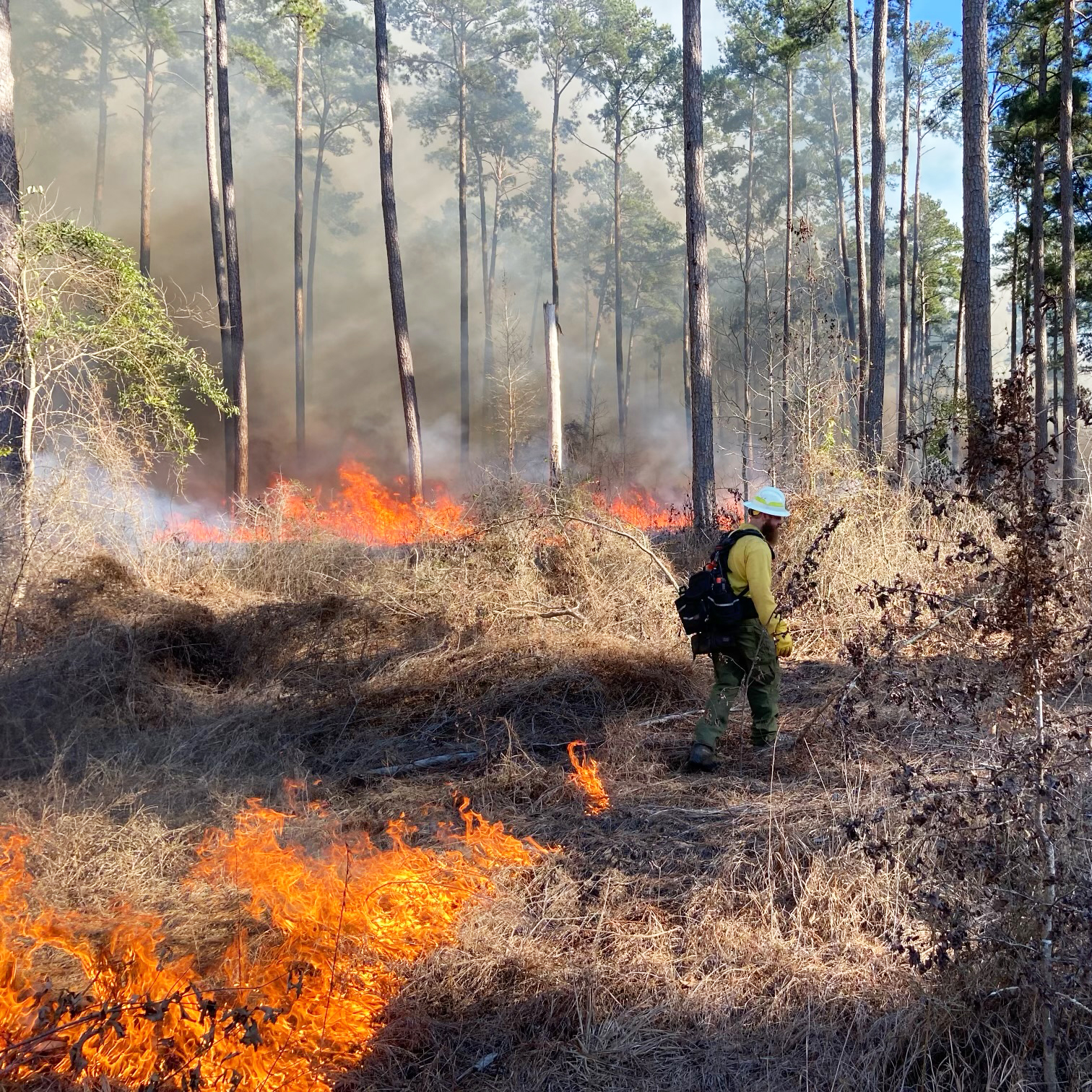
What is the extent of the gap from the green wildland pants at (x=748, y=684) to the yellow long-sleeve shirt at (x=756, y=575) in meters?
0.10

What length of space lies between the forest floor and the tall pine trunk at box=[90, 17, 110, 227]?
92.8 feet

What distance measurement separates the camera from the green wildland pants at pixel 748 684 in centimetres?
610

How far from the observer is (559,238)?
46.5 meters

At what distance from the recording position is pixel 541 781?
19.5 ft

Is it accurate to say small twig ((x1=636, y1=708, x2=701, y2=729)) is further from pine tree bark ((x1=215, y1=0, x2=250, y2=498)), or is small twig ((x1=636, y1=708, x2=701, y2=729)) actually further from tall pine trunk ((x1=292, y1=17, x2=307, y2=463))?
tall pine trunk ((x1=292, y1=17, x2=307, y2=463))

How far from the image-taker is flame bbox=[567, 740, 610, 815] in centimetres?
538

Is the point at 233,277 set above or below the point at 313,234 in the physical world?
below

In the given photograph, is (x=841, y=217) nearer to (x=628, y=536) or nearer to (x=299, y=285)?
(x=299, y=285)

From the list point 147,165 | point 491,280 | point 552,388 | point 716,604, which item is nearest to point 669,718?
point 716,604

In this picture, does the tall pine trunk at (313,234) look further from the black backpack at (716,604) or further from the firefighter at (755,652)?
the firefighter at (755,652)

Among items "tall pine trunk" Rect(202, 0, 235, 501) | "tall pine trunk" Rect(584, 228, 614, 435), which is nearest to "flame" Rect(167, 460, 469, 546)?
"tall pine trunk" Rect(202, 0, 235, 501)

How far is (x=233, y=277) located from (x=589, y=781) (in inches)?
630

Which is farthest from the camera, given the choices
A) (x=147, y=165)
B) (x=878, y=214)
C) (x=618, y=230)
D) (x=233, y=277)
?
(x=618, y=230)

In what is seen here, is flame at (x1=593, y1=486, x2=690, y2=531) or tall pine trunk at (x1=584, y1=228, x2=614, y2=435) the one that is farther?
tall pine trunk at (x1=584, y1=228, x2=614, y2=435)
